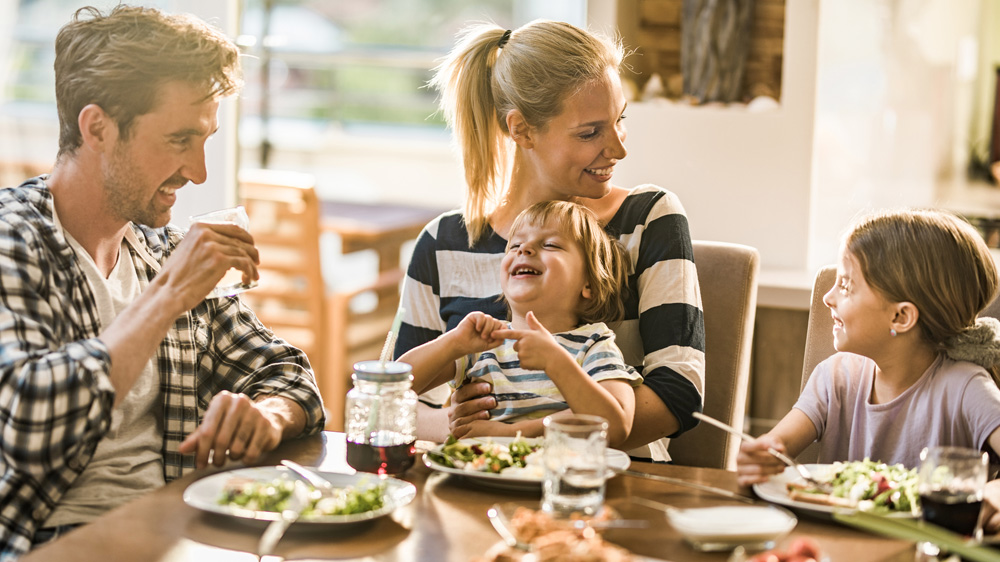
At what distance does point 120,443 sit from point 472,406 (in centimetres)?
56

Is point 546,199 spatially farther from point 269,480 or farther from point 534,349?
point 269,480

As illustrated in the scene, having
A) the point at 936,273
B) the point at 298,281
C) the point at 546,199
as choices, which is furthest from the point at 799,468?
the point at 298,281

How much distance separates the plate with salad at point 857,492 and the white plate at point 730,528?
0.35 feet

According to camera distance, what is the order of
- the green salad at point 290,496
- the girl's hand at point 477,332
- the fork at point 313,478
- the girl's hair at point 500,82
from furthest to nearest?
1. the girl's hair at point 500,82
2. the girl's hand at point 477,332
3. the fork at point 313,478
4. the green salad at point 290,496

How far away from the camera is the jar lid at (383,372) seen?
4.52 feet

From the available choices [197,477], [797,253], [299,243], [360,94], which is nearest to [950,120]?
[797,253]

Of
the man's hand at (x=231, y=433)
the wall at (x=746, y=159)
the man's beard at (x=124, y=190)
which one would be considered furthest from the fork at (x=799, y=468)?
the wall at (x=746, y=159)

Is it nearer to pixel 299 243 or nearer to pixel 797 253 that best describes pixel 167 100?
pixel 797 253

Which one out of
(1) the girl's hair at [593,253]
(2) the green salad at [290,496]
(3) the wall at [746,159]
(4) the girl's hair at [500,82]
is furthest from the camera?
(3) the wall at [746,159]

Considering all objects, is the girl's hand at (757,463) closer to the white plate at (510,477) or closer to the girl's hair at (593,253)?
the white plate at (510,477)

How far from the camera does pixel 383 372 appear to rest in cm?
138

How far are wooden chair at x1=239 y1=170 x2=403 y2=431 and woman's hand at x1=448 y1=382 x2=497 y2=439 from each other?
217 centimetres

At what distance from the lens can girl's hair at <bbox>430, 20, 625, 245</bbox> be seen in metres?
1.89

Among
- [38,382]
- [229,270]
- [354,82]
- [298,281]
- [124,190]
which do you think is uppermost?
[354,82]
